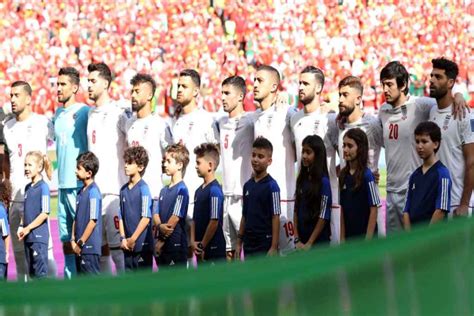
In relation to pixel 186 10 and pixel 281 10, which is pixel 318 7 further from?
pixel 186 10

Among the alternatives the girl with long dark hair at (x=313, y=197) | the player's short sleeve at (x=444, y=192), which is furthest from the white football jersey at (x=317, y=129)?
the player's short sleeve at (x=444, y=192)

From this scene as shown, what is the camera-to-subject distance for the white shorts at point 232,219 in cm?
807

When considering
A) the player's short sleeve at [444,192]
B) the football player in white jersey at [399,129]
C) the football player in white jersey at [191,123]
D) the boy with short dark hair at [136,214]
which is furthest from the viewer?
the football player in white jersey at [191,123]

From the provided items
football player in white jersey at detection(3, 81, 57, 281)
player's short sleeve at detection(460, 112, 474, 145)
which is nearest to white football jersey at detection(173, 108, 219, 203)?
football player in white jersey at detection(3, 81, 57, 281)

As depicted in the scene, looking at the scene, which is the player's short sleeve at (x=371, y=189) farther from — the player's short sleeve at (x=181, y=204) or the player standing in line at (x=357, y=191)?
the player's short sleeve at (x=181, y=204)

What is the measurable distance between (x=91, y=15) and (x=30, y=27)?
5.24 ft

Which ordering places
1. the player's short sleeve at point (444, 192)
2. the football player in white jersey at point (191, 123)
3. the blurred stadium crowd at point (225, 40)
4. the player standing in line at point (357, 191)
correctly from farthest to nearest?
the blurred stadium crowd at point (225, 40), the football player in white jersey at point (191, 123), the player standing in line at point (357, 191), the player's short sleeve at point (444, 192)

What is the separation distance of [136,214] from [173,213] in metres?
0.38

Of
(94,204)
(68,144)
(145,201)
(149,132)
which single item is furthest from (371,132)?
(68,144)

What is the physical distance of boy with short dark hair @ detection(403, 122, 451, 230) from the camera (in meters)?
6.26

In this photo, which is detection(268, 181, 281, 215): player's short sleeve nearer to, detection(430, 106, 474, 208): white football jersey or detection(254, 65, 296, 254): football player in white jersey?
detection(254, 65, 296, 254): football player in white jersey

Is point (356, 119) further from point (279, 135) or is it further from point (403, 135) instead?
point (279, 135)

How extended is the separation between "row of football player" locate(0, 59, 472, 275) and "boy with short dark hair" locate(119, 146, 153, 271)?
512mm

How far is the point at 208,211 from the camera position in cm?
A: 743
